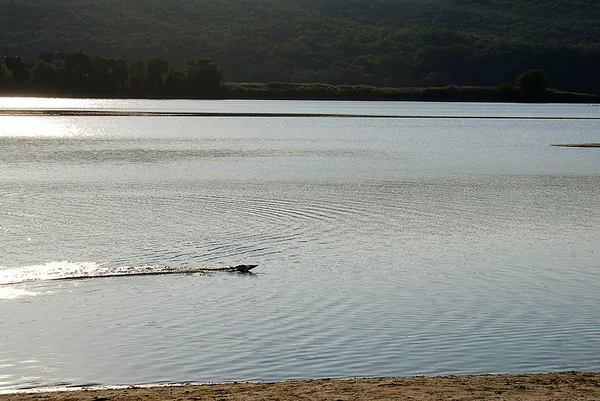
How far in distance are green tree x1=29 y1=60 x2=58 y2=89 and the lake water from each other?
144498 mm

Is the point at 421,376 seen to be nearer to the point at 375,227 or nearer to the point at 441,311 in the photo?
the point at 441,311

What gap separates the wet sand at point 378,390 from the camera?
1248 cm

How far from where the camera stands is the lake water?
15484 mm

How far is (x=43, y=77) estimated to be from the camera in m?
193

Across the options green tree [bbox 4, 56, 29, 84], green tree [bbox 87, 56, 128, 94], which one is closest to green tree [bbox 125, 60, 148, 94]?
green tree [bbox 87, 56, 128, 94]

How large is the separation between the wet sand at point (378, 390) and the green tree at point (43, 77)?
18733 cm

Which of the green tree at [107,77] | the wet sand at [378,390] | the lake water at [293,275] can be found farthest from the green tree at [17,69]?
the wet sand at [378,390]

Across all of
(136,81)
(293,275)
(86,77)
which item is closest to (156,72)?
(136,81)

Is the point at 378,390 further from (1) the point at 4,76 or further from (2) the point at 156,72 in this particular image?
(1) the point at 4,76

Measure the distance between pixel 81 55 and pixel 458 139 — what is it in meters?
116

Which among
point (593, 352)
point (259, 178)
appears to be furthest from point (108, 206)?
point (593, 352)

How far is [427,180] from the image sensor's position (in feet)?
166

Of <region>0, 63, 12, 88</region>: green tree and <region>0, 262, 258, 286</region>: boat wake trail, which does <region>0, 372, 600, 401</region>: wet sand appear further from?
<region>0, 63, 12, 88</region>: green tree

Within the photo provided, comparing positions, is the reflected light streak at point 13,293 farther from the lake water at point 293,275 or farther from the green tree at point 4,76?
the green tree at point 4,76
